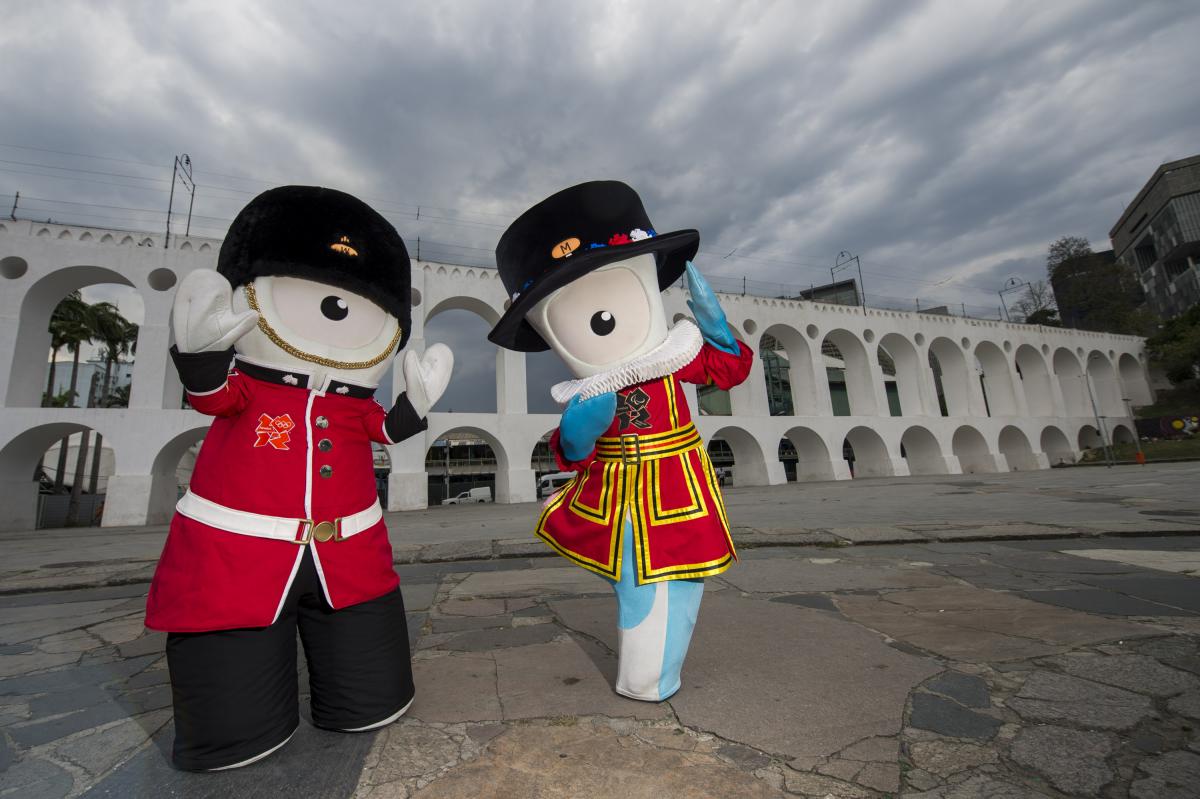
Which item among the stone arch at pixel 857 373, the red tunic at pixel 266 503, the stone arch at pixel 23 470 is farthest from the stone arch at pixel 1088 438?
the stone arch at pixel 23 470

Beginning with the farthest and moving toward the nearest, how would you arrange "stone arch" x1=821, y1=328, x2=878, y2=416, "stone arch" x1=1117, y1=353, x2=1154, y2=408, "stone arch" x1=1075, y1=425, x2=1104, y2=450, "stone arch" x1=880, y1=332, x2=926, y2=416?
1. "stone arch" x1=1117, y1=353, x2=1154, y2=408
2. "stone arch" x1=1075, y1=425, x2=1104, y2=450
3. "stone arch" x1=880, y1=332, x2=926, y2=416
4. "stone arch" x1=821, y1=328, x2=878, y2=416

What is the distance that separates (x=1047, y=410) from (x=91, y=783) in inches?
1205

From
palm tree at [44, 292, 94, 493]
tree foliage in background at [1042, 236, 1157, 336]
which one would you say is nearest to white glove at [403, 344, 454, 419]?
palm tree at [44, 292, 94, 493]

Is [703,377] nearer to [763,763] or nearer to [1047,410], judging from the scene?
[763,763]

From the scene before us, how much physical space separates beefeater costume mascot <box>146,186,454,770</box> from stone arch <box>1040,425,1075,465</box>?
96.6 feet

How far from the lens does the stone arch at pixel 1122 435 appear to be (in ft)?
82.4

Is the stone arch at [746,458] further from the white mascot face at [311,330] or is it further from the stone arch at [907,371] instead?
the white mascot face at [311,330]

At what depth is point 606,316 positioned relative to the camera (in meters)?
2.01

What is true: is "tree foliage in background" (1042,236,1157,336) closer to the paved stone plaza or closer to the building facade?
the building facade

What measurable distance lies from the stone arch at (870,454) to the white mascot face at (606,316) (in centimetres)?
1920

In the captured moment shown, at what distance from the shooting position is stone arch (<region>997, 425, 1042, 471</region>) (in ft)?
72.1

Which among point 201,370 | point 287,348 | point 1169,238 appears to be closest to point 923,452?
point 287,348

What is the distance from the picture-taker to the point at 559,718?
158cm

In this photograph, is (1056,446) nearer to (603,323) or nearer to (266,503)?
(603,323)
